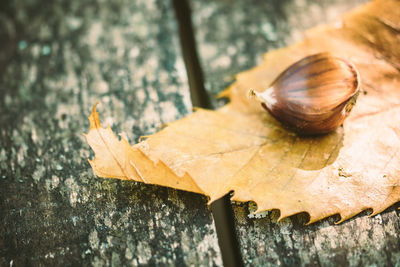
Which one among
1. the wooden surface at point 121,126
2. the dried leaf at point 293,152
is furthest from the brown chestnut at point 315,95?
the wooden surface at point 121,126

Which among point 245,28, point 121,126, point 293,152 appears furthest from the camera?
point 245,28

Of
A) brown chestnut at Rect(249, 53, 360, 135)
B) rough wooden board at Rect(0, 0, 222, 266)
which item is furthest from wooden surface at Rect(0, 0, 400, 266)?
brown chestnut at Rect(249, 53, 360, 135)

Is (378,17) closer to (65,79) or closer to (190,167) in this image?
(190,167)

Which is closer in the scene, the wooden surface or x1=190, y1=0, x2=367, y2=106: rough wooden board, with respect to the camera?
the wooden surface

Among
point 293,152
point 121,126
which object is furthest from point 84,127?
point 293,152

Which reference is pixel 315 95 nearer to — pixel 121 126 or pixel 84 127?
pixel 121 126

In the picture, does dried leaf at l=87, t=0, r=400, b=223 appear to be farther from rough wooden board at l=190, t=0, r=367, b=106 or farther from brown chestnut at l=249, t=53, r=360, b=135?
rough wooden board at l=190, t=0, r=367, b=106

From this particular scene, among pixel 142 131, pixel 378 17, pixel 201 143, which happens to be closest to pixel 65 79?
pixel 142 131
